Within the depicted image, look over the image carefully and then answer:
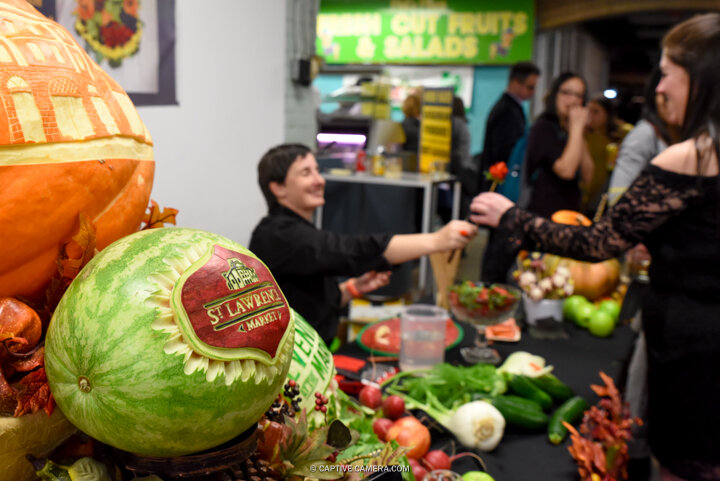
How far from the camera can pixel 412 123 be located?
21.3 feet

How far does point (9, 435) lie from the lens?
1.96 feet

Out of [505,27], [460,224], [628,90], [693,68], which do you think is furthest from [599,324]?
[628,90]

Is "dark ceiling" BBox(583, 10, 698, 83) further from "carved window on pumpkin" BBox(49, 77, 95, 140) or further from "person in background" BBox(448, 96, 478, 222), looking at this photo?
"carved window on pumpkin" BBox(49, 77, 95, 140)

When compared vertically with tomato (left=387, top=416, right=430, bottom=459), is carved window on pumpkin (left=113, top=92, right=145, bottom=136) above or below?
above

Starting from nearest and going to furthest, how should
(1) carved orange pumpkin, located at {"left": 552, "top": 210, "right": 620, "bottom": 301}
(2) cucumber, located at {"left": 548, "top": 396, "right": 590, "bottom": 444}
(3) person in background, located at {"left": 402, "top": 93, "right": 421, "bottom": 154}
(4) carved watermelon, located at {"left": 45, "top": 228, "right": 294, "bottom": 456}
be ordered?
1. (4) carved watermelon, located at {"left": 45, "top": 228, "right": 294, "bottom": 456}
2. (2) cucumber, located at {"left": 548, "top": 396, "right": 590, "bottom": 444}
3. (1) carved orange pumpkin, located at {"left": 552, "top": 210, "right": 620, "bottom": 301}
4. (3) person in background, located at {"left": 402, "top": 93, "right": 421, "bottom": 154}

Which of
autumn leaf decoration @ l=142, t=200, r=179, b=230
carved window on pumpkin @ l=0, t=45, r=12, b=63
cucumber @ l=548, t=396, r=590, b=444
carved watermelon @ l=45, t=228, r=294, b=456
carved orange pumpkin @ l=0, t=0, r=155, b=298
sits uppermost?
carved window on pumpkin @ l=0, t=45, r=12, b=63

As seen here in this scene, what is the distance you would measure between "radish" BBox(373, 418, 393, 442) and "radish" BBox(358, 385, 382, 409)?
89 millimetres

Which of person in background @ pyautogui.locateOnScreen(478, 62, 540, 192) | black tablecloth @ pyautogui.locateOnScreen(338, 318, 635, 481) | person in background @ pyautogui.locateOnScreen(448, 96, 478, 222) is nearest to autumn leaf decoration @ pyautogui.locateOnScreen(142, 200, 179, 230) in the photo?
black tablecloth @ pyautogui.locateOnScreen(338, 318, 635, 481)

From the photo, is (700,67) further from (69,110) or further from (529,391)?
(69,110)

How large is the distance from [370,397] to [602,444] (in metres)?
0.58

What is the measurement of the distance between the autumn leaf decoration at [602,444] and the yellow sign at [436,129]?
13.5 feet

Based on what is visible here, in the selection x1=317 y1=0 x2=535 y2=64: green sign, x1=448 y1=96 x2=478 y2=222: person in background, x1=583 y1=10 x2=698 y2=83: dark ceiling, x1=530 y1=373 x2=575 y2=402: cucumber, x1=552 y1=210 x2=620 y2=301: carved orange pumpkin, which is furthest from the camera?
x1=583 y1=10 x2=698 y2=83: dark ceiling

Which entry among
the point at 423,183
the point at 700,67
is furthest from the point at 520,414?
the point at 423,183

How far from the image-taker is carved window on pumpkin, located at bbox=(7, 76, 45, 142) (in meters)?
0.59
